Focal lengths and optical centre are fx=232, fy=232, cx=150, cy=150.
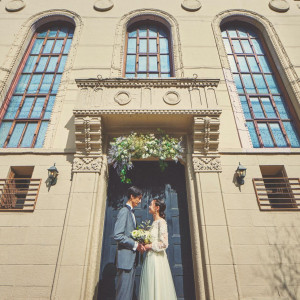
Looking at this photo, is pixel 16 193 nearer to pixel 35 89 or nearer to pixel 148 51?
pixel 35 89

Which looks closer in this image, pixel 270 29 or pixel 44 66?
pixel 44 66

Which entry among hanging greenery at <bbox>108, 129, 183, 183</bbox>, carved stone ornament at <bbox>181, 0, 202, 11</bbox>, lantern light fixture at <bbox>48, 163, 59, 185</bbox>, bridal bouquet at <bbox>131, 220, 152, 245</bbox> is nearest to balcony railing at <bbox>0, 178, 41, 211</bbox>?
lantern light fixture at <bbox>48, 163, 59, 185</bbox>

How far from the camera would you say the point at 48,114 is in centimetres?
775

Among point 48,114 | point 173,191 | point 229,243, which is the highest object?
point 48,114

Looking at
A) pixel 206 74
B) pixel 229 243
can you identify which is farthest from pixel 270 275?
pixel 206 74

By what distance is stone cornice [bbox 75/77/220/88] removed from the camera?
22.3 ft

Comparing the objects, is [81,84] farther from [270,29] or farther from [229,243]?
[270,29]

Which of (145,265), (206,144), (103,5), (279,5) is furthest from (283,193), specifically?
(103,5)

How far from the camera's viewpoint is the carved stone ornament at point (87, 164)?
242 inches

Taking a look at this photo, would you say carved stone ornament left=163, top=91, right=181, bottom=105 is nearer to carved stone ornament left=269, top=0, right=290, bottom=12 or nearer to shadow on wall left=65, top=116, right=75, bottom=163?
shadow on wall left=65, top=116, right=75, bottom=163

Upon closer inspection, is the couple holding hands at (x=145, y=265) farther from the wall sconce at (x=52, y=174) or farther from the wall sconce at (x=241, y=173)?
the wall sconce at (x=241, y=173)

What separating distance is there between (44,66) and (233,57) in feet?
24.4

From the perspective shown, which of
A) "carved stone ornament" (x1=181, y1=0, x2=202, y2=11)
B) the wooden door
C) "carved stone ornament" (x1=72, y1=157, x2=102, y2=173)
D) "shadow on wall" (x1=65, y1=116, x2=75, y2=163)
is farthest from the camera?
"carved stone ornament" (x1=181, y1=0, x2=202, y2=11)

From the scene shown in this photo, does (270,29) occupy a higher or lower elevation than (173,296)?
higher
